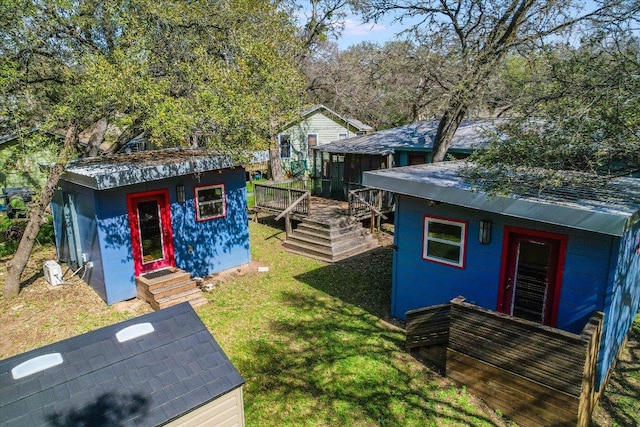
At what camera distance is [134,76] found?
32.9ft

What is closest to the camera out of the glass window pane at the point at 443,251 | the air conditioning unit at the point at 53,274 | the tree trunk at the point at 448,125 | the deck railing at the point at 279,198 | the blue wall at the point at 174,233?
the glass window pane at the point at 443,251

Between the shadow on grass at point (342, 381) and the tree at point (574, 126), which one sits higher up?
the tree at point (574, 126)

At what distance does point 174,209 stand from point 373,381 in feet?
21.8

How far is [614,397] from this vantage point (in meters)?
6.68

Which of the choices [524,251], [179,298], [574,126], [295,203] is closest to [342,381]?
[524,251]

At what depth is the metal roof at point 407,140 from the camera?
1569 centimetres

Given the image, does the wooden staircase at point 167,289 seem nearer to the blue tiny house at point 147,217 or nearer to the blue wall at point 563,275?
the blue tiny house at point 147,217

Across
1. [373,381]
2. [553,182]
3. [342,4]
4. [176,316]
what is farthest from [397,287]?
[342,4]

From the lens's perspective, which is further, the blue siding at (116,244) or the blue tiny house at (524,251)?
the blue siding at (116,244)

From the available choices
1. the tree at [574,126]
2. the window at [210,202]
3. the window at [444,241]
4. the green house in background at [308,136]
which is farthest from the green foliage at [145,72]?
the green house in background at [308,136]

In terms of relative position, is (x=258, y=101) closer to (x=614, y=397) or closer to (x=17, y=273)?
(x=17, y=273)

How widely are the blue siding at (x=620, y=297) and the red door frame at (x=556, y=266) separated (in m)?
0.67

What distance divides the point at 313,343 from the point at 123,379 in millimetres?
4331

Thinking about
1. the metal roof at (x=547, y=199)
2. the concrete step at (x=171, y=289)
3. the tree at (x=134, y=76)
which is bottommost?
the concrete step at (x=171, y=289)
